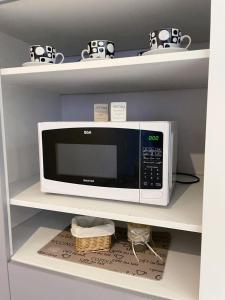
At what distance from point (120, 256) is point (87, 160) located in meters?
0.33

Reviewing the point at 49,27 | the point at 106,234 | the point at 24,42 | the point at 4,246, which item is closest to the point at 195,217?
the point at 106,234

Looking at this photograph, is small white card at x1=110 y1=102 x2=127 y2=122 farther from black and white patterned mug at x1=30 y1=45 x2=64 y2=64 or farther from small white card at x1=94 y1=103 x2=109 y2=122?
black and white patterned mug at x1=30 y1=45 x2=64 y2=64

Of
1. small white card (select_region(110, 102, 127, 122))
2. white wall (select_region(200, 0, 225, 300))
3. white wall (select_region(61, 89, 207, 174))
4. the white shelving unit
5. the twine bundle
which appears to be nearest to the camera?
white wall (select_region(200, 0, 225, 300))

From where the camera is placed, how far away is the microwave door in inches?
28.2

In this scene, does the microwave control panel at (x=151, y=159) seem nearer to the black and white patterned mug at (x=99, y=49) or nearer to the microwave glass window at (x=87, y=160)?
the microwave glass window at (x=87, y=160)

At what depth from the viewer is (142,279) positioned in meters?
0.70

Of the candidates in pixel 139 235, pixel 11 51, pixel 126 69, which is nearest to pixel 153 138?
pixel 126 69

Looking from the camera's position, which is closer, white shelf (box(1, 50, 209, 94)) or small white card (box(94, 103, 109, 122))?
white shelf (box(1, 50, 209, 94))

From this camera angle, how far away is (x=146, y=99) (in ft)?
3.76

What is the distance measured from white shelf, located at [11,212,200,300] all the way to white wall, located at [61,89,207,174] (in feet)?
1.09

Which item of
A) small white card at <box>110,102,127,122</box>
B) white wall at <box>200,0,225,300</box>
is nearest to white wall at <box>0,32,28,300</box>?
small white card at <box>110,102,127,122</box>

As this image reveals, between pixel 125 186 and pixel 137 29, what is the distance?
525 millimetres

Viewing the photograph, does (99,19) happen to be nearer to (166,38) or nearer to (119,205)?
(166,38)

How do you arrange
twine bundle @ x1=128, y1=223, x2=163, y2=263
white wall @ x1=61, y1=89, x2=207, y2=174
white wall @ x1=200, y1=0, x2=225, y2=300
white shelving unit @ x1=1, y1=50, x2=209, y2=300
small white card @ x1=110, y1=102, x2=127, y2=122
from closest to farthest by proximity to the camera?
white wall @ x1=200, y1=0, x2=225, y2=300 < white shelving unit @ x1=1, y1=50, x2=209, y2=300 < small white card @ x1=110, y1=102, x2=127, y2=122 < twine bundle @ x1=128, y1=223, x2=163, y2=263 < white wall @ x1=61, y1=89, x2=207, y2=174
